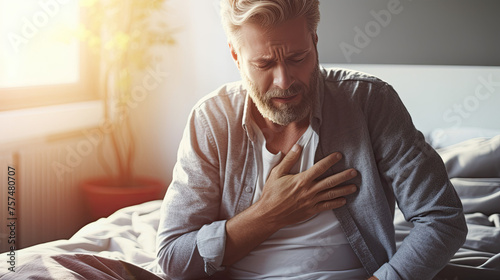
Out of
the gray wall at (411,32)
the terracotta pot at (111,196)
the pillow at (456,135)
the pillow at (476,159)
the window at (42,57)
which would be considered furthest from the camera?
the terracotta pot at (111,196)

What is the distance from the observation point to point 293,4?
47.7 inches

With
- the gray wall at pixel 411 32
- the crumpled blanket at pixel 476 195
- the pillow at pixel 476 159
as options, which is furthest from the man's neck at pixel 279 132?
the gray wall at pixel 411 32

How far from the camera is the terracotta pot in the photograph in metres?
2.73

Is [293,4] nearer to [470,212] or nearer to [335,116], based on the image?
[335,116]

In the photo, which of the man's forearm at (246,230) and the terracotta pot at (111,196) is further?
the terracotta pot at (111,196)

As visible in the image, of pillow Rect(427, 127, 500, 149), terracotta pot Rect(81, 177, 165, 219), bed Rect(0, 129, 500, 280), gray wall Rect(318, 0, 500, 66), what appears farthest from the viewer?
terracotta pot Rect(81, 177, 165, 219)

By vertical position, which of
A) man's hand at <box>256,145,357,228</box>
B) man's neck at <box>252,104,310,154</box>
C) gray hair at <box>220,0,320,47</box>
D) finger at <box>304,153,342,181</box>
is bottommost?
man's hand at <box>256,145,357,228</box>

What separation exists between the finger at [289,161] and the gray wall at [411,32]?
131 cm

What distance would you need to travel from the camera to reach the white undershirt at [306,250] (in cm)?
126

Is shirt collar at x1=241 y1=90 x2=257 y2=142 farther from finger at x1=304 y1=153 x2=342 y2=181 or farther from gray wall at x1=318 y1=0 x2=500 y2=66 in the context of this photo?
gray wall at x1=318 y1=0 x2=500 y2=66

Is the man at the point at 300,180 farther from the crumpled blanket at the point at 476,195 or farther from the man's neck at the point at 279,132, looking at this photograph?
the crumpled blanket at the point at 476,195

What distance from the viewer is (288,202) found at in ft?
4.07

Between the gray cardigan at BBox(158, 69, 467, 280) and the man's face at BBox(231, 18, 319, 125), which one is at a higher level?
the man's face at BBox(231, 18, 319, 125)

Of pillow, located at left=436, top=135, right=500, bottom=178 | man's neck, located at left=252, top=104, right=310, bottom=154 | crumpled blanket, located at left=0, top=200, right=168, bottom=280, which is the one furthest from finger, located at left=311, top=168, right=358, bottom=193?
pillow, located at left=436, top=135, right=500, bottom=178
